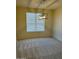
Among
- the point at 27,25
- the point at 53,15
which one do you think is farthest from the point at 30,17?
the point at 53,15
